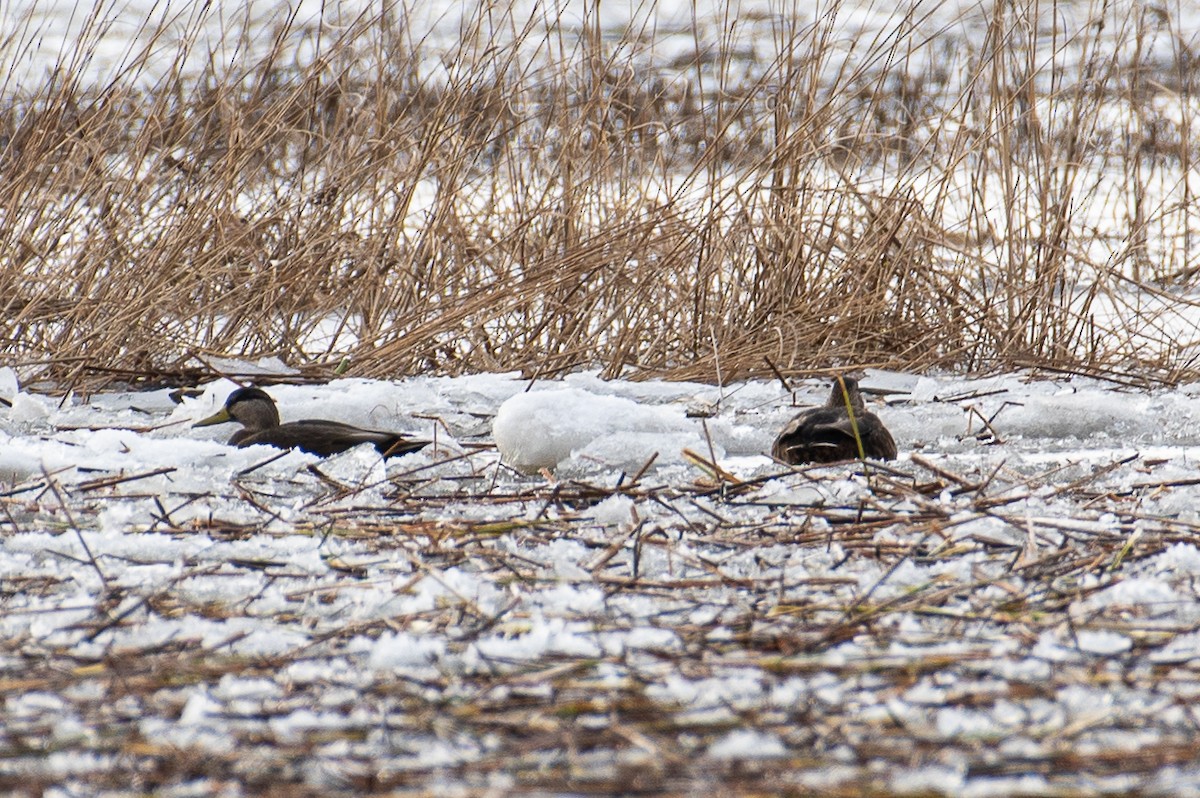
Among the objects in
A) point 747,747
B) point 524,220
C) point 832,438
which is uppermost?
point 524,220

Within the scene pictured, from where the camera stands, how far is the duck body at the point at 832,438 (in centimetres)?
243

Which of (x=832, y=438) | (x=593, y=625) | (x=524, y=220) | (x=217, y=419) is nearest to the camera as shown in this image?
(x=593, y=625)

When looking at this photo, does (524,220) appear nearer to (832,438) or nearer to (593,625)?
(832,438)

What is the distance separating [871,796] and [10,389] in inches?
119

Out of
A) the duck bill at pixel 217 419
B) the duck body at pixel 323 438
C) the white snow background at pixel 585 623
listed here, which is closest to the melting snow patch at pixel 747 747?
the white snow background at pixel 585 623

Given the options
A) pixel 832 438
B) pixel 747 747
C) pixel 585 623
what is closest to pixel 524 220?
pixel 832 438

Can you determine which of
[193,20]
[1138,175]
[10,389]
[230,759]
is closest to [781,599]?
[230,759]

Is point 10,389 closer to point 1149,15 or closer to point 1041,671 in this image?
point 1041,671

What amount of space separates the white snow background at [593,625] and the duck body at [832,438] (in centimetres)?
13

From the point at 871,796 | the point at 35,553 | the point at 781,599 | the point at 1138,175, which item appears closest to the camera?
the point at 871,796

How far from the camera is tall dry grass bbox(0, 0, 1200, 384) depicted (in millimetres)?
3760

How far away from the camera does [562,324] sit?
4.05 metres

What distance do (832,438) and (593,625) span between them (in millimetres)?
1231

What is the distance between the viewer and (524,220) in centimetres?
404
